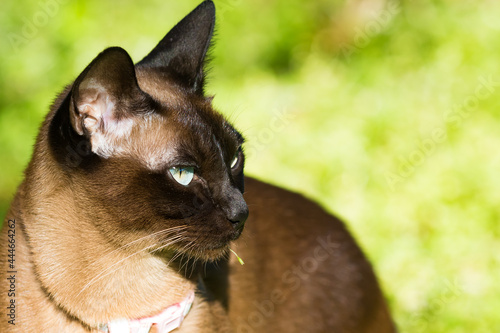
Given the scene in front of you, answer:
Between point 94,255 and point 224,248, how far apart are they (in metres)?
0.44

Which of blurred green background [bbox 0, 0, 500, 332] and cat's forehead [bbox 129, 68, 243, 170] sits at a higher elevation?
cat's forehead [bbox 129, 68, 243, 170]

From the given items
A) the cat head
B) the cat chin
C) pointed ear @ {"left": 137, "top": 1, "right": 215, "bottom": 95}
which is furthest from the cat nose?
pointed ear @ {"left": 137, "top": 1, "right": 215, "bottom": 95}

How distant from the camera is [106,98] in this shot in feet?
6.31

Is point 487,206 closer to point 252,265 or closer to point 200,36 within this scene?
point 252,265

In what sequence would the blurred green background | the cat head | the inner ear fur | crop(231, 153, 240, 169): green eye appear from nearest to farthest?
the inner ear fur, the cat head, crop(231, 153, 240, 169): green eye, the blurred green background

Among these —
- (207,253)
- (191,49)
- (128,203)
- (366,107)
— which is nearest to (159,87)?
(191,49)

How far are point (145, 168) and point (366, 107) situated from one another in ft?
11.1

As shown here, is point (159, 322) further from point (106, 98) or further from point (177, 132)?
point (106, 98)

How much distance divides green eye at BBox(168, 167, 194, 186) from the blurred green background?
2.14 meters

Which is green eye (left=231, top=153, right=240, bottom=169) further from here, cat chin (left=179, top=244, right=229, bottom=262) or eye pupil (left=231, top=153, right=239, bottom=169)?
cat chin (left=179, top=244, right=229, bottom=262)

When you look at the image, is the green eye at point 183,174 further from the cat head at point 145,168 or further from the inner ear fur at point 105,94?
the inner ear fur at point 105,94

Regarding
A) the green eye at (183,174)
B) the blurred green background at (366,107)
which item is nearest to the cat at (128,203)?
the green eye at (183,174)

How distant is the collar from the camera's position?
2.04 m

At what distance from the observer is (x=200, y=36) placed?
2.26 meters
